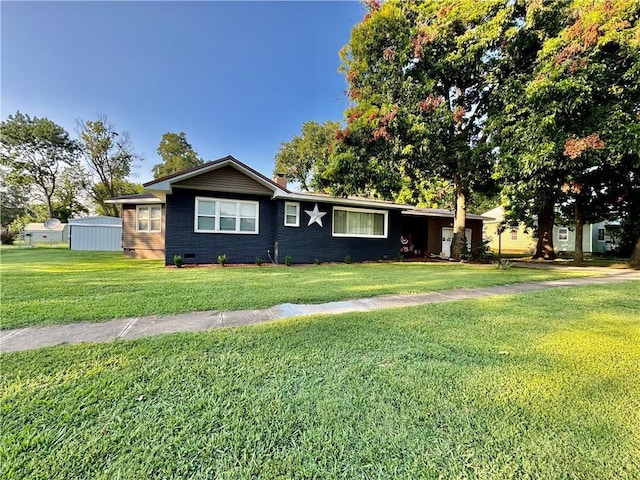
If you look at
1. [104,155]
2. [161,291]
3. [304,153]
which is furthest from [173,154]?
[161,291]

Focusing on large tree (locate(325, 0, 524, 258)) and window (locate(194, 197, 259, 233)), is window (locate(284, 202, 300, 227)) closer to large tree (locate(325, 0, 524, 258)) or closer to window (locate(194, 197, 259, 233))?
window (locate(194, 197, 259, 233))

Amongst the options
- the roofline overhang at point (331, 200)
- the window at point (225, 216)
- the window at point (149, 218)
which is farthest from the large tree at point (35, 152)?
the roofline overhang at point (331, 200)

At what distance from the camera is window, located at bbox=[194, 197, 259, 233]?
35.7 ft

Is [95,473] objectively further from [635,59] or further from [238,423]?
[635,59]

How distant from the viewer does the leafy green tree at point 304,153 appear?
2761 cm

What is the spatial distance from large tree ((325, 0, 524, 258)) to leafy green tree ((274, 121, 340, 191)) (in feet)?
43.7

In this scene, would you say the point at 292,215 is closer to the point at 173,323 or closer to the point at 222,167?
the point at 222,167

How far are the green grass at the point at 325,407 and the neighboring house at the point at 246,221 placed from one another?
812cm

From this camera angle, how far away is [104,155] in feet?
89.5

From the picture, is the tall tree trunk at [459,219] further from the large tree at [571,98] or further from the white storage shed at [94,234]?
the white storage shed at [94,234]

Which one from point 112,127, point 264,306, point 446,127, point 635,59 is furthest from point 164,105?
point 635,59

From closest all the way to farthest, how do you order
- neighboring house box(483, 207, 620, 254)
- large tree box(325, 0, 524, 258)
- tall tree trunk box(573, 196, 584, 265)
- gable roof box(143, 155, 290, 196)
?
gable roof box(143, 155, 290, 196) < large tree box(325, 0, 524, 258) < tall tree trunk box(573, 196, 584, 265) < neighboring house box(483, 207, 620, 254)

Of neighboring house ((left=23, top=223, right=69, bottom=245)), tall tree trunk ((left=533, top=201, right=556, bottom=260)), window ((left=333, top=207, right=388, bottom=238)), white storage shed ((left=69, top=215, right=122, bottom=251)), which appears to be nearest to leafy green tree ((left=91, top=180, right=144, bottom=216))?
neighboring house ((left=23, top=223, right=69, bottom=245))

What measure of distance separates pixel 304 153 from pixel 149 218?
689 inches
